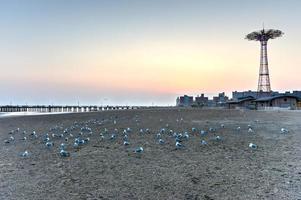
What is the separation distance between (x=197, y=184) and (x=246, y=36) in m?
81.3

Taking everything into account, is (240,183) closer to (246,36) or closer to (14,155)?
(14,155)

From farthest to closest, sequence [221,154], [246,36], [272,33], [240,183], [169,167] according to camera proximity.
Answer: [246,36] → [272,33] → [221,154] → [169,167] → [240,183]

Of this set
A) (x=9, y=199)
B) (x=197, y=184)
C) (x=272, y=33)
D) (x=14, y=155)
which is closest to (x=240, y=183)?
(x=197, y=184)

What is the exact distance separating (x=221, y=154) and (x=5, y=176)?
21.8 feet

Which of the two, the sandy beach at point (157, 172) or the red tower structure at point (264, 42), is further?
the red tower structure at point (264, 42)

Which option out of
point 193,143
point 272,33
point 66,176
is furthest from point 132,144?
point 272,33

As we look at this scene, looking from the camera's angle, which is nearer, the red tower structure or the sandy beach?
the sandy beach

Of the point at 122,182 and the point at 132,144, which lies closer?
the point at 122,182

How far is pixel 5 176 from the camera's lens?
6773 mm

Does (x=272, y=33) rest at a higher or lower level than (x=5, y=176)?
higher

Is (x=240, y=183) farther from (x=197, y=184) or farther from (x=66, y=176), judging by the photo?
(x=66, y=176)

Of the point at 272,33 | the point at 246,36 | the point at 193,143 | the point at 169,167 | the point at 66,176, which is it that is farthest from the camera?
the point at 246,36

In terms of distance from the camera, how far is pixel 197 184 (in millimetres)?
5824

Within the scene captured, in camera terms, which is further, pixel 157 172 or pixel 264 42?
pixel 264 42
